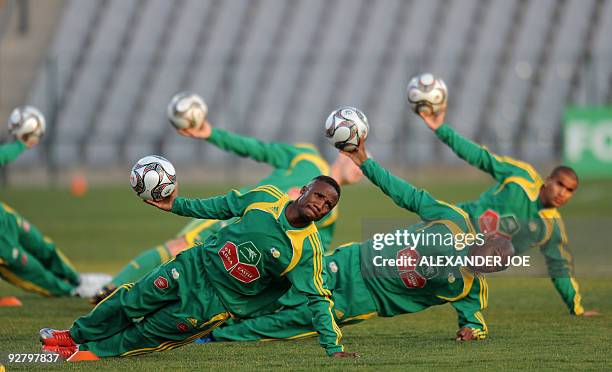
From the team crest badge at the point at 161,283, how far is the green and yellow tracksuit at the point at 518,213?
2.61 meters

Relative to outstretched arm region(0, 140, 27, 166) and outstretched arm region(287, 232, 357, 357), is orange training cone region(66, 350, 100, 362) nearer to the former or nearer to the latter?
outstretched arm region(287, 232, 357, 357)

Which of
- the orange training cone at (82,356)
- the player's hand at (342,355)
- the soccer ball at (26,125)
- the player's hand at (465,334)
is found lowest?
the player's hand at (342,355)

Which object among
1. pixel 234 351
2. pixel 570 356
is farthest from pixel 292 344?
pixel 570 356

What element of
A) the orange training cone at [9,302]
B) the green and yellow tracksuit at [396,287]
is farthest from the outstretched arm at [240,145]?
the orange training cone at [9,302]

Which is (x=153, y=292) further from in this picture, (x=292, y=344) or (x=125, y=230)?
(x=125, y=230)

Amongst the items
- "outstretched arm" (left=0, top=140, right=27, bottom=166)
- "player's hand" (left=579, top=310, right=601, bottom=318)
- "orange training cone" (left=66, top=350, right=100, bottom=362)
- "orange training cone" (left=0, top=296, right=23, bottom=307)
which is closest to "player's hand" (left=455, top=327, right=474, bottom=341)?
"player's hand" (left=579, top=310, right=601, bottom=318)

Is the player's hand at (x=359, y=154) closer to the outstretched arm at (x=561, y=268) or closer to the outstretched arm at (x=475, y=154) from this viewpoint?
the outstretched arm at (x=475, y=154)

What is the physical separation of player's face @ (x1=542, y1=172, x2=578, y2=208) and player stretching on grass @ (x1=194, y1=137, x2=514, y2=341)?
722 mm

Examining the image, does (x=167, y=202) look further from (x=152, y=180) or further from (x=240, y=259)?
(x=240, y=259)

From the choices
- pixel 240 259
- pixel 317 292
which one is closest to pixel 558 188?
pixel 317 292

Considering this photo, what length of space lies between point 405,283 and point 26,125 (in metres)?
3.77

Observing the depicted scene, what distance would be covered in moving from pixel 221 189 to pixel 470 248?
55.7 feet

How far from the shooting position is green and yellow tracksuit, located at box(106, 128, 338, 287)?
970cm

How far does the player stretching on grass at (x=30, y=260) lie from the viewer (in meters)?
10.1
